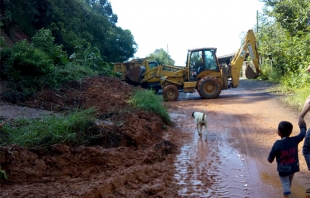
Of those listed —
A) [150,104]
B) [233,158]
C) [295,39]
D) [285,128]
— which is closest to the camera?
[285,128]

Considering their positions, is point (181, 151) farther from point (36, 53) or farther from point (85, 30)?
point (85, 30)

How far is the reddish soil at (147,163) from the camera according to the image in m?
4.88

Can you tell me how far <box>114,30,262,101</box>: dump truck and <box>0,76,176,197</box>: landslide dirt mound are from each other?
9.06 m

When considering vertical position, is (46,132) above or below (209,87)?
below

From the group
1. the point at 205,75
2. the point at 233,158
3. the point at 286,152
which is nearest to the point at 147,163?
the point at 233,158

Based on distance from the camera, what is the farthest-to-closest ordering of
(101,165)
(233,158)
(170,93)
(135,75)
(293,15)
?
1. (135,75)
2. (293,15)
3. (170,93)
4. (233,158)
5. (101,165)

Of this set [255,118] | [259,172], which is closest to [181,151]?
[259,172]

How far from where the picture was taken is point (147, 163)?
6184 mm

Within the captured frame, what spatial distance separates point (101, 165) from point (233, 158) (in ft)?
9.11

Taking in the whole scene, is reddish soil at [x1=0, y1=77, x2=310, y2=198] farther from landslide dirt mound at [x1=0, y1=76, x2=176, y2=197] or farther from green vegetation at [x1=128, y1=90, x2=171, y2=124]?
green vegetation at [x1=128, y1=90, x2=171, y2=124]

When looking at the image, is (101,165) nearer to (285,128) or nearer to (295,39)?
(285,128)

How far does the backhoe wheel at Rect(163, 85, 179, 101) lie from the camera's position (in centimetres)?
1759

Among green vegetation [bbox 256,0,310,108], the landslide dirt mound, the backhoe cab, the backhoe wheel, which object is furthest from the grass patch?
the backhoe cab

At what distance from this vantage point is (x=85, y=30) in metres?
25.2
